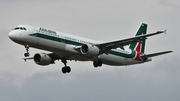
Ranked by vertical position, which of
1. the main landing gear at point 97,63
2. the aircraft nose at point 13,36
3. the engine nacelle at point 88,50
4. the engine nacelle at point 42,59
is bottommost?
the main landing gear at point 97,63

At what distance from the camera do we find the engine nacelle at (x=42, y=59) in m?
92.4

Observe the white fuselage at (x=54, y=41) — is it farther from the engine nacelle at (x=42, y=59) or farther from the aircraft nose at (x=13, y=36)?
the engine nacelle at (x=42, y=59)

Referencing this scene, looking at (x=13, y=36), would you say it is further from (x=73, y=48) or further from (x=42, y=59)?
(x=42, y=59)

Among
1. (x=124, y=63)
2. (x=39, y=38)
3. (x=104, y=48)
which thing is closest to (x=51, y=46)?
(x=39, y=38)

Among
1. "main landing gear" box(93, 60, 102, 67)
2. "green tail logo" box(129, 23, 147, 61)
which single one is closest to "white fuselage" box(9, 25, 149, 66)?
"main landing gear" box(93, 60, 102, 67)

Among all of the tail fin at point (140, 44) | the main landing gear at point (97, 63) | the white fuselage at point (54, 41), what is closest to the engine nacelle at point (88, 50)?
the white fuselage at point (54, 41)

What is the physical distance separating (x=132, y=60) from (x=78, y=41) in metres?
11.0

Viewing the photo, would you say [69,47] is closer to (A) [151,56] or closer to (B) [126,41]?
(B) [126,41]

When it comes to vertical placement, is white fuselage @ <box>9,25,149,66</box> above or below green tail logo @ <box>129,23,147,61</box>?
below

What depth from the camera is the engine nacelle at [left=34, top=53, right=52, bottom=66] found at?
9244 centimetres

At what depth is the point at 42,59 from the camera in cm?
9244

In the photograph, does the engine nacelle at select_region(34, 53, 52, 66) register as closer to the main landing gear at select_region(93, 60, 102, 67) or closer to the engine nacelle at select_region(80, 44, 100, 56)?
the main landing gear at select_region(93, 60, 102, 67)

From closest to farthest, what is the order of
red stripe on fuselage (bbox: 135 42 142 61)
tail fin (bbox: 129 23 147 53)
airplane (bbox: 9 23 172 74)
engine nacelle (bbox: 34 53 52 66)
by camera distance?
airplane (bbox: 9 23 172 74) → engine nacelle (bbox: 34 53 52 66) → red stripe on fuselage (bbox: 135 42 142 61) → tail fin (bbox: 129 23 147 53)

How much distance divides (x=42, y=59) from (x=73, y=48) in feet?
21.7
